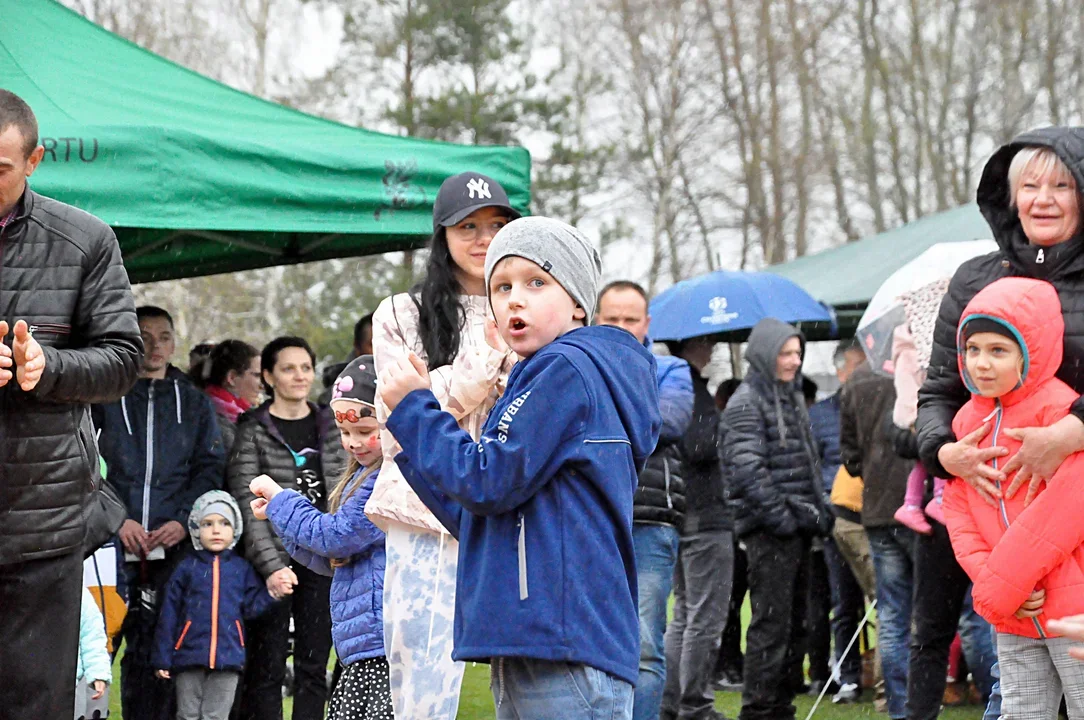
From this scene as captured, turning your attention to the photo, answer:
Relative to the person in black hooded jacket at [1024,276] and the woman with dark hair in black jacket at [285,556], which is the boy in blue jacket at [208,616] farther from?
the person in black hooded jacket at [1024,276]

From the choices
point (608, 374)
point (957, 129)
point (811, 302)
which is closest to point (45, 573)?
point (608, 374)

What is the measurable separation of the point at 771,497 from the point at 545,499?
4.22 meters

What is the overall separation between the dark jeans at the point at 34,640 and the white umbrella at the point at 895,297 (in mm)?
4105

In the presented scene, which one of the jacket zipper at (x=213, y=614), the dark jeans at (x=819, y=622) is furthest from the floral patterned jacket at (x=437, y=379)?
the dark jeans at (x=819, y=622)

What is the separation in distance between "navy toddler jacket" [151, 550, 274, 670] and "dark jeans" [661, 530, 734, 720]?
2.23m

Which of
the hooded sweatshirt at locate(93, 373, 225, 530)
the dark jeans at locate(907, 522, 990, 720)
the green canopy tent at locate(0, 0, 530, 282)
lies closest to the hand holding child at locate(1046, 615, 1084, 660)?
the dark jeans at locate(907, 522, 990, 720)

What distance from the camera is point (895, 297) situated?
21.3ft

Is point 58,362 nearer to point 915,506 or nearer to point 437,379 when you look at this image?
point 437,379

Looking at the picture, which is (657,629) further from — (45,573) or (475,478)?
(475,478)

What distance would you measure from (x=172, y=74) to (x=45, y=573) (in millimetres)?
3496

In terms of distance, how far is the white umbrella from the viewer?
6.46 meters

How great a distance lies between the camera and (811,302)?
10.3 m

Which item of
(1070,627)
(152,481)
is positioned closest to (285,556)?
(152,481)

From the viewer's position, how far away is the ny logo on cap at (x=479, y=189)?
12.9 feet
